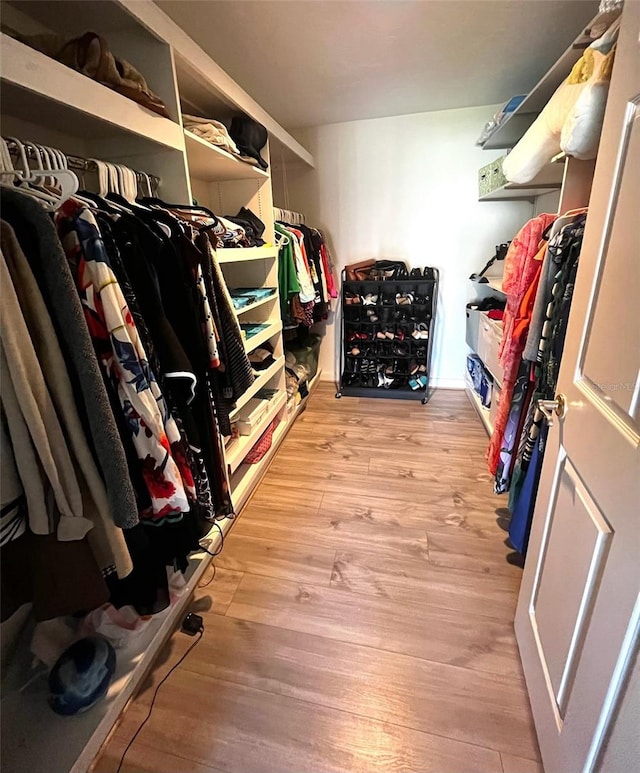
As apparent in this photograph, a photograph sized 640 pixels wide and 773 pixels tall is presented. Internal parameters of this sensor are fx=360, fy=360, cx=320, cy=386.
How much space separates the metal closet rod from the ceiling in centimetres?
77

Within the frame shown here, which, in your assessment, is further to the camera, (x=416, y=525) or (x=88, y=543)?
(x=416, y=525)

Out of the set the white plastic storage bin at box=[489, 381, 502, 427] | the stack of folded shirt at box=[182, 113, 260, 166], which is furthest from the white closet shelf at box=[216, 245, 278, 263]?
the white plastic storage bin at box=[489, 381, 502, 427]

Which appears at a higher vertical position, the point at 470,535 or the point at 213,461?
the point at 213,461

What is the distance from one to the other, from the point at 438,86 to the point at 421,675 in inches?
124

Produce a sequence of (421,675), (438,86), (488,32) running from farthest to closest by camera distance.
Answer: (438,86), (488,32), (421,675)

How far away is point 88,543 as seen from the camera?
2.71 feet

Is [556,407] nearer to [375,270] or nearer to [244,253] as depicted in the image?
[244,253]

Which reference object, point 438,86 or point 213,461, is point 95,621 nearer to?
point 213,461

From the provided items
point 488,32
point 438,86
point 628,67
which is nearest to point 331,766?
point 628,67

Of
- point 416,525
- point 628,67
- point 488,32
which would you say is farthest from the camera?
point 416,525

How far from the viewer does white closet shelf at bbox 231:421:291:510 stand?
1.96 metres

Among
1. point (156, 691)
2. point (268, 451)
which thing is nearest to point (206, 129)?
point (268, 451)

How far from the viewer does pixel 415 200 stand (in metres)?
3.15

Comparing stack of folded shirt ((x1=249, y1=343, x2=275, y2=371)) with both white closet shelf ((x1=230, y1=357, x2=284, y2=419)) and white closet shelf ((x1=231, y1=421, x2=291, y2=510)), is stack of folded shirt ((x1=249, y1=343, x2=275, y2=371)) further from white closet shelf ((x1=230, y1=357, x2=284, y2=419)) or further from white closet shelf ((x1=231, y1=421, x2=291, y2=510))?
white closet shelf ((x1=231, y1=421, x2=291, y2=510))
